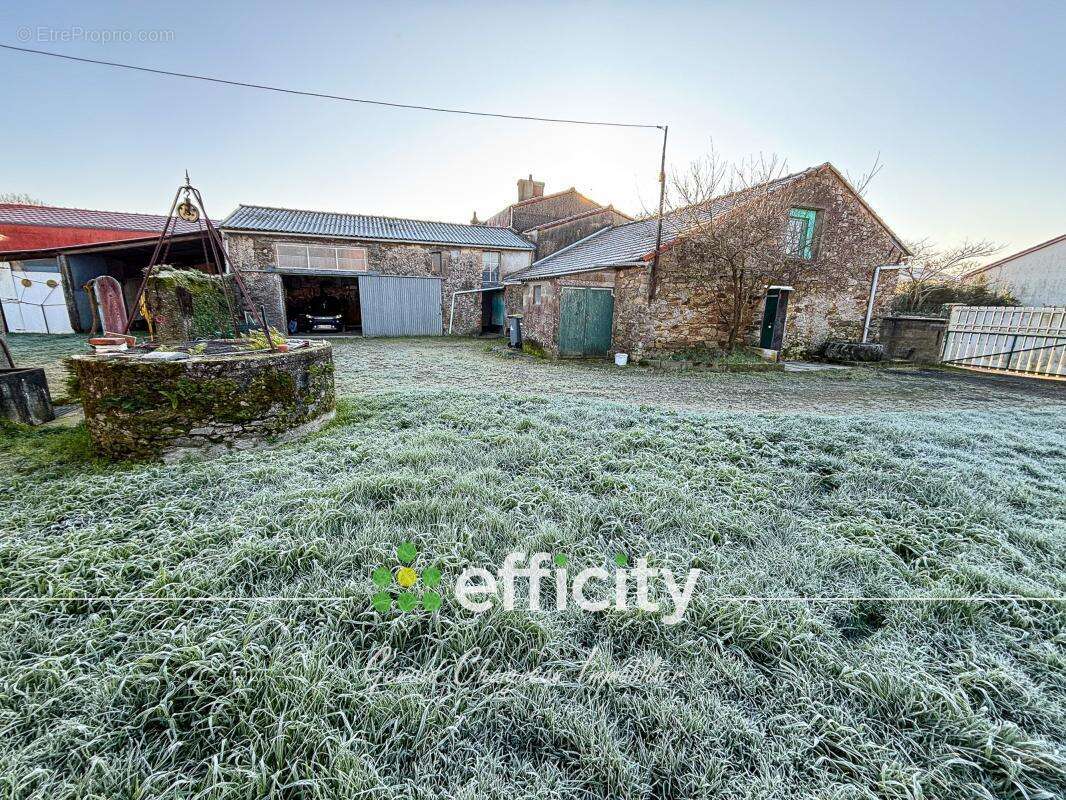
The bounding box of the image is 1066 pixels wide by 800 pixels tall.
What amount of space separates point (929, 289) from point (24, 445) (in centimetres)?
2679

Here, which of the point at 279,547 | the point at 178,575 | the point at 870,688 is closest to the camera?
the point at 870,688

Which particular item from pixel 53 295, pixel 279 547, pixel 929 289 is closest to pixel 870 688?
pixel 279 547

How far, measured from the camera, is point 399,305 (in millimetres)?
16469

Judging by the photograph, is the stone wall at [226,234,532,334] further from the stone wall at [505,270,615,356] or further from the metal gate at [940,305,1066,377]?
the metal gate at [940,305,1066,377]

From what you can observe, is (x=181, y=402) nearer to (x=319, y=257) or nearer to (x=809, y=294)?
(x=809, y=294)

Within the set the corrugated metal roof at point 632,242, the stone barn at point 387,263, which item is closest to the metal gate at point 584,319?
the corrugated metal roof at point 632,242

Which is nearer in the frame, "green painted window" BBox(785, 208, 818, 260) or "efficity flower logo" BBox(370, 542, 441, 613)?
"efficity flower logo" BBox(370, 542, 441, 613)

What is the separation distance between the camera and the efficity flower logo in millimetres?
1854

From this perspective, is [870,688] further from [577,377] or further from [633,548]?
[577,377]

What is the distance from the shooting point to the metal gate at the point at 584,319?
35.4ft

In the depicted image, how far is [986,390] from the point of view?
806 cm

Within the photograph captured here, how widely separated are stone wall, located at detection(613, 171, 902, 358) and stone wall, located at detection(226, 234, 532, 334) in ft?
27.8

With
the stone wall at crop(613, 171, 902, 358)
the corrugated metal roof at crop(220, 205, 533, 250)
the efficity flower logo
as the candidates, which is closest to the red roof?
the corrugated metal roof at crop(220, 205, 533, 250)

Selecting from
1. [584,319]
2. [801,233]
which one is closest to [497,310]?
[584,319]
